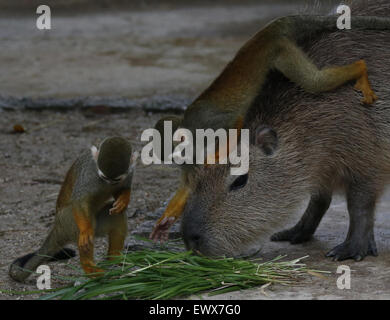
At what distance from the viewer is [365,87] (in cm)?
504

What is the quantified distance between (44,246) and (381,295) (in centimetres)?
215

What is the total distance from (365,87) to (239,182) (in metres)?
1.02

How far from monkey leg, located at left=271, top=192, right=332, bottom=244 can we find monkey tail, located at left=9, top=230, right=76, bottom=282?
1.61 meters

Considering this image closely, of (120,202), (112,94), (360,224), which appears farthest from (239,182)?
(112,94)

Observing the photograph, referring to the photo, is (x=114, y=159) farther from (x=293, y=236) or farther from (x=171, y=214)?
(x=293, y=236)

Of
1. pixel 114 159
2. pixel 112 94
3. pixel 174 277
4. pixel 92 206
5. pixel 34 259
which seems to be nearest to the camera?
pixel 174 277

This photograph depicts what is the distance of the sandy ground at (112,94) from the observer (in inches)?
206

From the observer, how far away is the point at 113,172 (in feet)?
15.1

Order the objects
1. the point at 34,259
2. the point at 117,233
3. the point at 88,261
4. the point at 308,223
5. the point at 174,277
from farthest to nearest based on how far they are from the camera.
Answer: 1. the point at 308,223
2. the point at 34,259
3. the point at 117,233
4. the point at 88,261
5. the point at 174,277

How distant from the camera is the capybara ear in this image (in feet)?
16.4

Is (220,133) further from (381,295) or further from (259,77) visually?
(381,295)

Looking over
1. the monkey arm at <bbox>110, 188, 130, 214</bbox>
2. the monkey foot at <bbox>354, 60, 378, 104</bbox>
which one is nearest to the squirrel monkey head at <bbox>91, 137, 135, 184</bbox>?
the monkey arm at <bbox>110, 188, 130, 214</bbox>

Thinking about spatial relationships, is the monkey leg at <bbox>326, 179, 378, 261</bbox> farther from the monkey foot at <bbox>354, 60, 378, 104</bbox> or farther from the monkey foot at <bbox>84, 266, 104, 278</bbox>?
the monkey foot at <bbox>84, 266, 104, 278</bbox>

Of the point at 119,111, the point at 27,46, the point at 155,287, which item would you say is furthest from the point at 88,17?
the point at 155,287
